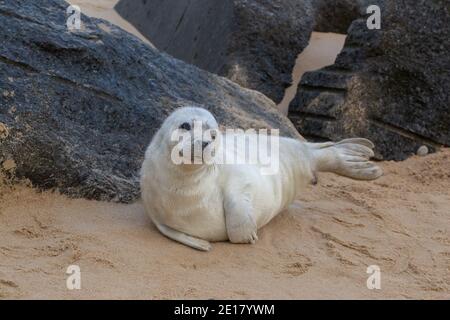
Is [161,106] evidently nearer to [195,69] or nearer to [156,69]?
[156,69]

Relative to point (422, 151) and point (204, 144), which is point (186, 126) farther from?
point (422, 151)

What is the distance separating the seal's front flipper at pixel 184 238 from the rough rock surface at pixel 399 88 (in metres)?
2.91

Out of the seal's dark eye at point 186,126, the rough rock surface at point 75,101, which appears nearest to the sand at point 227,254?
the rough rock surface at point 75,101

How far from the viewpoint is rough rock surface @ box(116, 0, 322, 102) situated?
23.4 feet

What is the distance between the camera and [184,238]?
154 inches

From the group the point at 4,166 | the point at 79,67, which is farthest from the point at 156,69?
the point at 4,166

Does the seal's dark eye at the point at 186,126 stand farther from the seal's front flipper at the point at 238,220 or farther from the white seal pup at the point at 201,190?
the seal's front flipper at the point at 238,220

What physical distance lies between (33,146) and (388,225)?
2187mm

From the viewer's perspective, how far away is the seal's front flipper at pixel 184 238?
387 cm

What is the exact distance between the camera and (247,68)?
7176 millimetres

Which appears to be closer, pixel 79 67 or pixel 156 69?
pixel 79 67

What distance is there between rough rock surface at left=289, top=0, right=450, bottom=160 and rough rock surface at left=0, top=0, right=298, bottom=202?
1.84m

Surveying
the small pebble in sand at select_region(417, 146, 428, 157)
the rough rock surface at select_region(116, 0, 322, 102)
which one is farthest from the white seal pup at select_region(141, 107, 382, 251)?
the rough rock surface at select_region(116, 0, 322, 102)

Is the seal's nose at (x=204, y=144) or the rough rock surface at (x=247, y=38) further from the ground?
the rough rock surface at (x=247, y=38)
